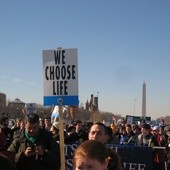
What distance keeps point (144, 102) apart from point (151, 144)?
72.3m

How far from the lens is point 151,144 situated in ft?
37.5

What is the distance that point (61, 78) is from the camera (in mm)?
6941

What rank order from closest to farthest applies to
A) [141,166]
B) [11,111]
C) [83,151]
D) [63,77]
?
[83,151] → [63,77] → [141,166] → [11,111]

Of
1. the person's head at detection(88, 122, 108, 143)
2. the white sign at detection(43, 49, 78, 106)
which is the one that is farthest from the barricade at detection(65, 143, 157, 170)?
the person's head at detection(88, 122, 108, 143)

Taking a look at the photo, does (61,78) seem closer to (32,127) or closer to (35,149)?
(32,127)

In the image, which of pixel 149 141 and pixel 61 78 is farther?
pixel 149 141

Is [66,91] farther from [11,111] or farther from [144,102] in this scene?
[11,111]

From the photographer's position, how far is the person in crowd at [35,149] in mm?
6066

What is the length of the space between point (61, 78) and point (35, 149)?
142 cm

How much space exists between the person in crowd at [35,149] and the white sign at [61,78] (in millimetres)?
697

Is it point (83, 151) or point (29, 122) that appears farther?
point (29, 122)

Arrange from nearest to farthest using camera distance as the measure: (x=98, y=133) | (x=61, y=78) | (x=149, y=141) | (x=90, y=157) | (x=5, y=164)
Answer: (x=90, y=157), (x=5, y=164), (x=98, y=133), (x=61, y=78), (x=149, y=141)

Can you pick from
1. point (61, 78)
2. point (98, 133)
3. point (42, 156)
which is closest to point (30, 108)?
point (61, 78)

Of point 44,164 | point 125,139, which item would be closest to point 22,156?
point 44,164
